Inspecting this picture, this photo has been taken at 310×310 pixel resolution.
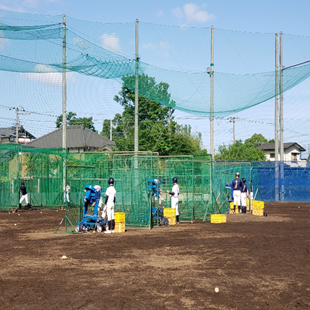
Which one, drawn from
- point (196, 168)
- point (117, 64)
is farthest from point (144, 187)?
point (196, 168)

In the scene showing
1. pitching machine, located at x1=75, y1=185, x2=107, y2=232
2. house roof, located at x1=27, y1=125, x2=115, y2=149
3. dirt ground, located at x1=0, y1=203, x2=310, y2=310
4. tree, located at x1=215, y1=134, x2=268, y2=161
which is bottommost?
dirt ground, located at x1=0, y1=203, x2=310, y2=310

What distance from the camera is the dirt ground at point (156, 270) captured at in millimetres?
7242

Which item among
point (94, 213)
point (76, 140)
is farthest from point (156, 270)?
point (76, 140)

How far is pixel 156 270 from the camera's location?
31.6 ft

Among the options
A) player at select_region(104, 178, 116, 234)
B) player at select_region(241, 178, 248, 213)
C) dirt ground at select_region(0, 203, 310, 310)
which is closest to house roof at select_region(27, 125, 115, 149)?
player at select_region(241, 178, 248, 213)

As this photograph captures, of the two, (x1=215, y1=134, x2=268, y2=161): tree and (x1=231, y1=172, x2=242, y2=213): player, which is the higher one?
(x1=215, y1=134, x2=268, y2=161): tree

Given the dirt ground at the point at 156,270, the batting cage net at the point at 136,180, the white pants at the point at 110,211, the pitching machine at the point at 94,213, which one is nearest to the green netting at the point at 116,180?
the batting cage net at the point at 136,180

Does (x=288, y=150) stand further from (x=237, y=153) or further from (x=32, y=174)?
(x=32, y=174)

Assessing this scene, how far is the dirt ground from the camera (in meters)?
7.24

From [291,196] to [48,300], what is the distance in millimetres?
31095

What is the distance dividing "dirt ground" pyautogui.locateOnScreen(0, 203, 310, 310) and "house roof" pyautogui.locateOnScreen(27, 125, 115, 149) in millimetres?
46902

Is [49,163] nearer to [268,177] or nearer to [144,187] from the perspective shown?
[144,187]

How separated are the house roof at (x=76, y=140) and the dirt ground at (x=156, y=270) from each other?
4690 centimetres

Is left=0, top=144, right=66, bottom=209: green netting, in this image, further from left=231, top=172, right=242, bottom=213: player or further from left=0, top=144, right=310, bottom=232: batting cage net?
left=231, top=172, right=242, bottom=213: player
